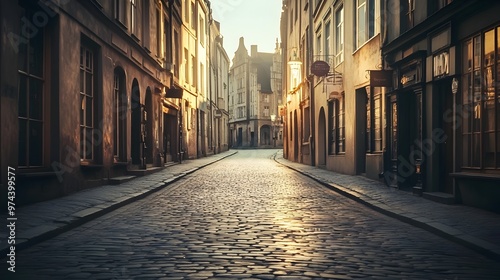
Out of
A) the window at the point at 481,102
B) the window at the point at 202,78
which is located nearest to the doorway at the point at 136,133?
the window at the point at 481,102

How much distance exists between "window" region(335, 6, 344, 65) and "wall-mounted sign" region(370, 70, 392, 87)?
652 centimetres

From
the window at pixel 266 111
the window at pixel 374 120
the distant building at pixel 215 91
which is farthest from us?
the window at pixel 266 111

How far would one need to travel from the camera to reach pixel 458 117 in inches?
392

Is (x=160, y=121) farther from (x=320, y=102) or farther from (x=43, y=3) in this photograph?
(x=43, y=3)

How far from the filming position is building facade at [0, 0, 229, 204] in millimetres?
8945

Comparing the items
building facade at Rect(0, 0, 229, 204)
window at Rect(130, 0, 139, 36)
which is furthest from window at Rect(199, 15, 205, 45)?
window at Rect(130, 0, 139, 36)

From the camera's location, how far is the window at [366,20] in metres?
15.6

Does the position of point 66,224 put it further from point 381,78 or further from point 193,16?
point 193,16

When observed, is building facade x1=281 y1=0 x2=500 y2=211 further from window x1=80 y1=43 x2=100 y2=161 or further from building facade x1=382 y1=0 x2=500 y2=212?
window x1=80 y1=43 x2=100 y2=161

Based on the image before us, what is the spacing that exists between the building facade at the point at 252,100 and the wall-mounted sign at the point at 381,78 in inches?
2512

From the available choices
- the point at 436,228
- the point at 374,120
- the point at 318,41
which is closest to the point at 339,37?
the point at 318,41

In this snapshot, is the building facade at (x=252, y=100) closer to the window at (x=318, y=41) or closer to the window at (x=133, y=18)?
the window at (x=318, y=41)

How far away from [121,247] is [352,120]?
41.4 feet

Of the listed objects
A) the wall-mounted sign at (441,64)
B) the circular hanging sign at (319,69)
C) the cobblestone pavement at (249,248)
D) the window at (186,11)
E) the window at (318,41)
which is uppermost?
the window at (186,11)
